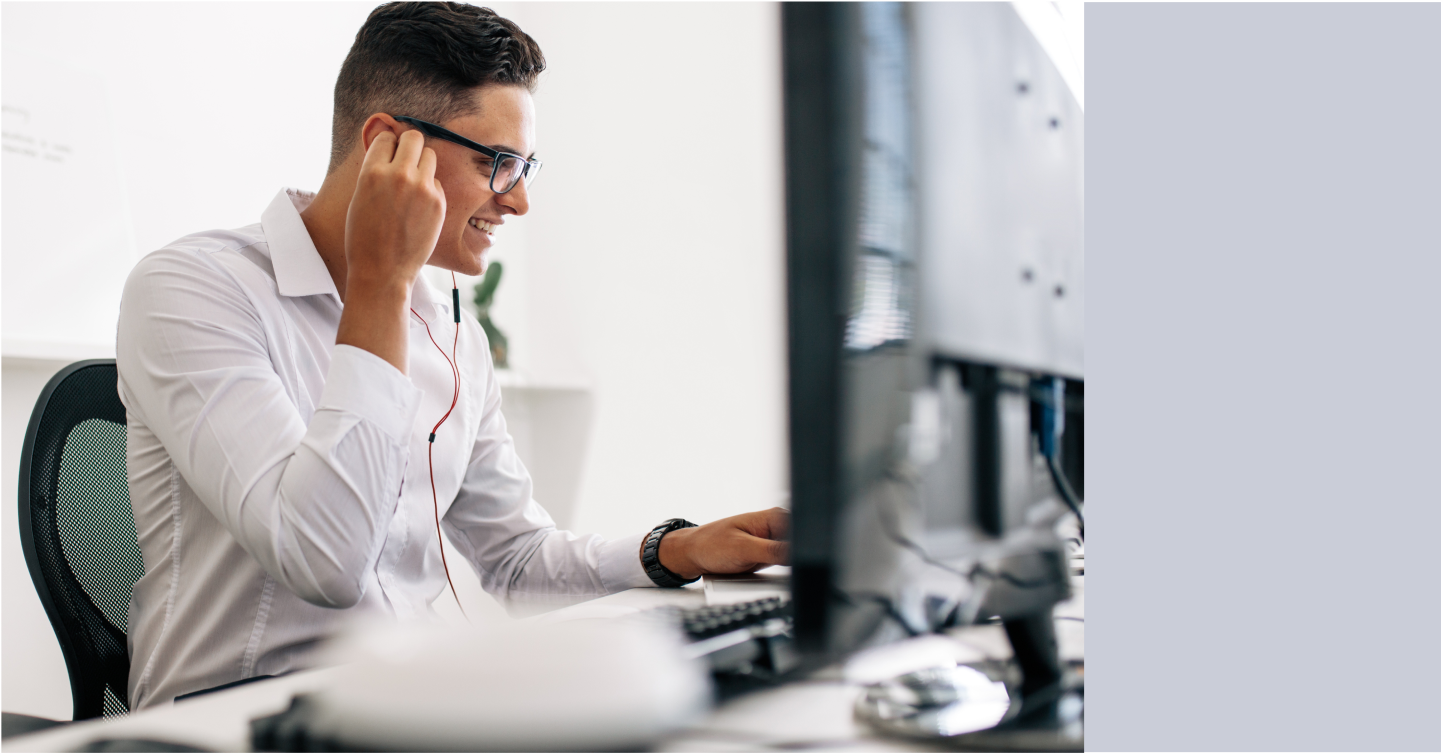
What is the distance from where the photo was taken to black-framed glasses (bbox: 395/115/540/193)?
1.00m

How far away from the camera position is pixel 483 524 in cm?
112

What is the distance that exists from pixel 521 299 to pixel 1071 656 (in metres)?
2.73

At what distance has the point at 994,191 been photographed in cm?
37

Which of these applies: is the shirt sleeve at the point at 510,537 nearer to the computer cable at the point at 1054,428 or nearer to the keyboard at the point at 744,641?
the keyboard at the point at 744,641

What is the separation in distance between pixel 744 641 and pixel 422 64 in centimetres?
82

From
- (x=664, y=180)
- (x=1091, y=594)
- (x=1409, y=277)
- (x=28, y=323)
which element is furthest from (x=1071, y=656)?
(x=664, y=180)

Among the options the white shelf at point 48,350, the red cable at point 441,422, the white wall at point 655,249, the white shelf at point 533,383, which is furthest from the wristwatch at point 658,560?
the white shelf at point 533,383

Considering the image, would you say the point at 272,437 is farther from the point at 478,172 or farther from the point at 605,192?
the point at 605,192

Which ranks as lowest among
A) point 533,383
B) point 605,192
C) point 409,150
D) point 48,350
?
point 533,383

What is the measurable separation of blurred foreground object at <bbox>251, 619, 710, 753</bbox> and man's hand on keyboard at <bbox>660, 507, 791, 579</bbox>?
20.8 inches

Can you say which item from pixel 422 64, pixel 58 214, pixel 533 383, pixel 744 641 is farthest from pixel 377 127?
pixel 533 383

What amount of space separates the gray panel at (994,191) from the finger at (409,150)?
2.11 feet

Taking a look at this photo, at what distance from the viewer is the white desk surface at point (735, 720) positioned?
14.2 inches

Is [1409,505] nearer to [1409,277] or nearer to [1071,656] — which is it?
[1409,277]
